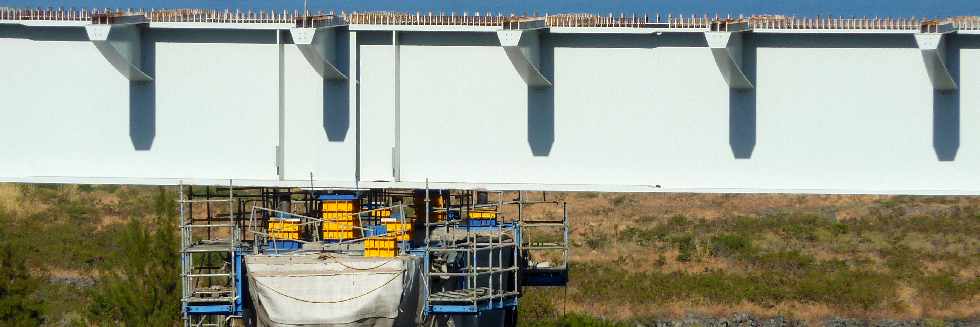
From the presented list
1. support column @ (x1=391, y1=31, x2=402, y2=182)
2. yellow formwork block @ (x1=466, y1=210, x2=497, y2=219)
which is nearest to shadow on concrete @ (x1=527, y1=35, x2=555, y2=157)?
support column @ (x1=391, y1=31, x2=402, y2=182)

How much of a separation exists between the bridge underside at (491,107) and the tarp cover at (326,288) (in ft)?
5.45

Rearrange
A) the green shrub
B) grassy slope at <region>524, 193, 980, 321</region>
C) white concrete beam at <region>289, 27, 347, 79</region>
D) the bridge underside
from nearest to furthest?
1. white concrete beam at <region>289, 27, 347, 79</region>
2. the bridge underside
3. grassy slope at <region>524, 193, 980, 321</region>
4. the green shrub

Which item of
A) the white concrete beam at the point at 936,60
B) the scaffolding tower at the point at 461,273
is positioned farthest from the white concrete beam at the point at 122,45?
the white concrete beam at the point at 936,60

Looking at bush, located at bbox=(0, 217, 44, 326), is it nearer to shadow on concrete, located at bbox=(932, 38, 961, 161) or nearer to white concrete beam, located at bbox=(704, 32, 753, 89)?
white concrete beam, located at bbox=(704, 32, 753, 89)

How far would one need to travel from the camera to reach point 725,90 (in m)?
28.2

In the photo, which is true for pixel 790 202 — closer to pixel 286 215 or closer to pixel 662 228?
pixel 662 228

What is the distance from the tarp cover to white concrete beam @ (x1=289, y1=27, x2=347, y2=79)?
3.64m

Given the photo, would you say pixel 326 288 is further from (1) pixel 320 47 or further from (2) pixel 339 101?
(1) pixel 320 47

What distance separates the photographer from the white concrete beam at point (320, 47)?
1088 inches

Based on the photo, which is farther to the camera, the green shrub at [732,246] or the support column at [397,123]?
the green shrub at [732,246]

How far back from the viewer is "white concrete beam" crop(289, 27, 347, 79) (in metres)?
27.6

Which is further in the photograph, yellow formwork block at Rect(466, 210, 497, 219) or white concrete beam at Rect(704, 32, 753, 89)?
yellow formwork block at Rect(466, 210, 497, 219)

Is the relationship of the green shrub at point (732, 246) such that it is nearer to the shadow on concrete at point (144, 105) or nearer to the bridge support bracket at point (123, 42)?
the shadow on concrete at point (144, 105)

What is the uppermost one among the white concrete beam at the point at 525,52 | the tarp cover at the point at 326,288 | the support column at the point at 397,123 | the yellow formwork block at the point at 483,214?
the white concrete beam at the point at 525,52
